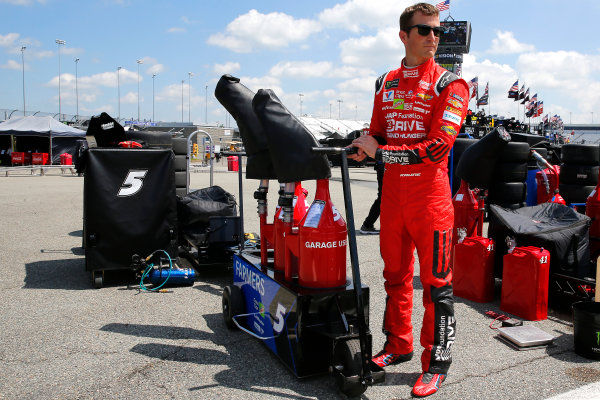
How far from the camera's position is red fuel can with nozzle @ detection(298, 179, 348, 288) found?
2.88 meters

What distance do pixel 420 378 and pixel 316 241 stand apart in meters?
1.04

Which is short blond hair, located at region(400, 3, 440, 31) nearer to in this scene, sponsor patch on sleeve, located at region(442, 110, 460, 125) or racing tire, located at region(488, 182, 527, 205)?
sponsor patch on sleeve, located at region(442, 110, 460, 125)

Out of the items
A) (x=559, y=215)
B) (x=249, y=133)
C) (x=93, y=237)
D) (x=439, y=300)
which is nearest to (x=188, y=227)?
(x=93, y=237)

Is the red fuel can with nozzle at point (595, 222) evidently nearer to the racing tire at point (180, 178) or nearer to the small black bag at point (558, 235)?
the small black bag at point (558, 235)

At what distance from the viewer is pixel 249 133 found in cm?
338

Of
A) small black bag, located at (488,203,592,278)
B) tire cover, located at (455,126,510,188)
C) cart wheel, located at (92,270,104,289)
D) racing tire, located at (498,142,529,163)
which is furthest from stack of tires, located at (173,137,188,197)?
small black bag, located at (488,203,592,278)

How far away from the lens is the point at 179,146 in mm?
8234

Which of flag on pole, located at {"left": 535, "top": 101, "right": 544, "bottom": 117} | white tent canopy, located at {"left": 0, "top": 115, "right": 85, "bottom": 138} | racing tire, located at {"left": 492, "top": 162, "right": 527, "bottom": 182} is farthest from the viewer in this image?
flag on pole, located at {"left": 535, "top": 101, "right": 544, "bottom": 117}

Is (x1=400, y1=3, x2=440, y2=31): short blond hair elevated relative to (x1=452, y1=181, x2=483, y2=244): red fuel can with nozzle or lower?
elevated

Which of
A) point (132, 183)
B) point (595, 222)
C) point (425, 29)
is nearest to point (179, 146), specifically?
point (132, 183)

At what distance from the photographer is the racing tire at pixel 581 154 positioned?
6922 mm

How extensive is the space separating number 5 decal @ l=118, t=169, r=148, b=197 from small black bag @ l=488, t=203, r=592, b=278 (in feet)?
12.3

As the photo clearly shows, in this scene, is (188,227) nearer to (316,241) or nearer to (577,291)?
(316,241)

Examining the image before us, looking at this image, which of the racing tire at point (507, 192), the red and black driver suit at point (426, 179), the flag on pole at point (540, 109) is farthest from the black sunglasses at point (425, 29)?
the flag on pole at point (540, 109)
